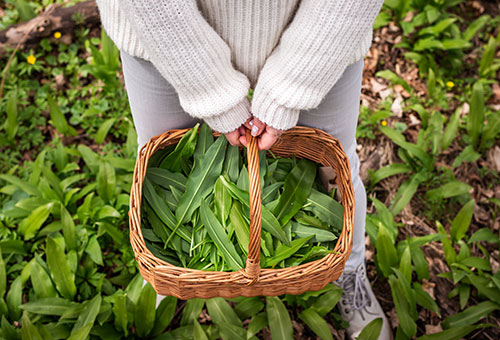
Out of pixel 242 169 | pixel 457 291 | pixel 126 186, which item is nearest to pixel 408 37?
pixel 457 291

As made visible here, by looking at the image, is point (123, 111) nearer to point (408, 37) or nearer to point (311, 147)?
point (311, 147)

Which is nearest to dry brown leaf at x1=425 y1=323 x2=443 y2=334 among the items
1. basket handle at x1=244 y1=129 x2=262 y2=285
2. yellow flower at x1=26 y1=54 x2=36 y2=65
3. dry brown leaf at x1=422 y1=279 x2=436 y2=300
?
dry brown leaf at x1=422 y1=279 x2=436 y2=300

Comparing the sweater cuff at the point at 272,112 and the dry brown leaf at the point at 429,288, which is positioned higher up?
the sweater cuff at the point at 272,112

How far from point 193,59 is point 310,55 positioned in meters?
0.32

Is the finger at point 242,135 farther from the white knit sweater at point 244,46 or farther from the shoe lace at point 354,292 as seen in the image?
the shoe lace at point 354,292

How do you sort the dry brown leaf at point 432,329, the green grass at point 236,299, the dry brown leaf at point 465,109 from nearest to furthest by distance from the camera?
the green grass at point 236,299
the dry brown leaf at point 432,329
the dry brown leaf at point 465,109

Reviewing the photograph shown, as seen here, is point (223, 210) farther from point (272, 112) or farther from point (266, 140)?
point (272, 112)

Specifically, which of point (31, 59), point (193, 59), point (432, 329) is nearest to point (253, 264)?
point (193, 59)

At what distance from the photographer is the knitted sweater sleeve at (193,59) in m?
1.03

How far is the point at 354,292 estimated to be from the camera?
1.88 metres

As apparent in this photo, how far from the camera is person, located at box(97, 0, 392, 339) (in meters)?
1.06

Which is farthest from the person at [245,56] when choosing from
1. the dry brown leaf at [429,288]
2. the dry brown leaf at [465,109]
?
the dry brown leaf at [465,109]

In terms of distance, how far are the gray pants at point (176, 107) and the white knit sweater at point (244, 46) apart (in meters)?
0.09

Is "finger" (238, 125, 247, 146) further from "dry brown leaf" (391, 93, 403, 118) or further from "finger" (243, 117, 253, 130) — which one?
"dry brown leaf" (391, 93, 403, 118)
